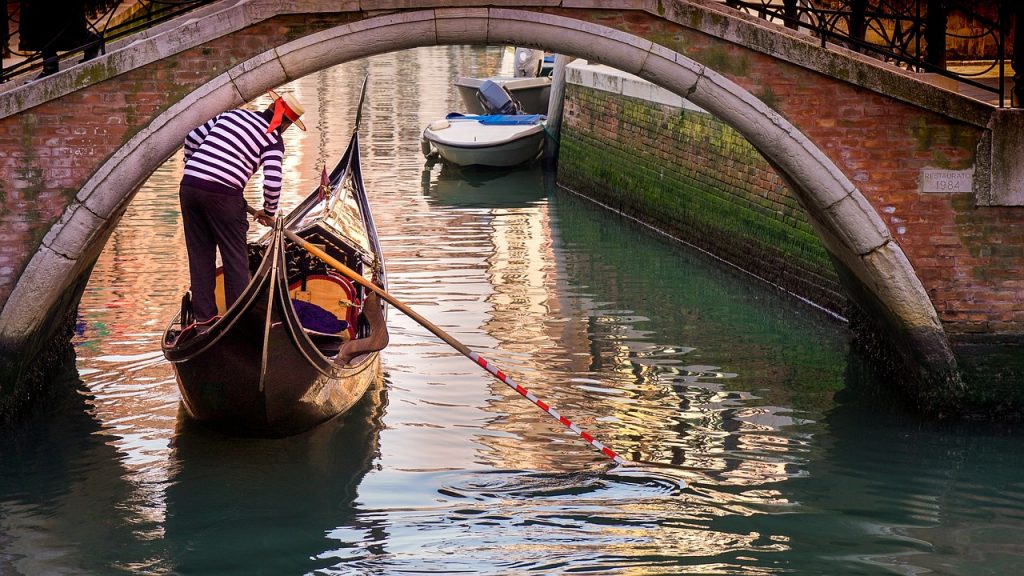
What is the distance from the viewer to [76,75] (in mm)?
4281

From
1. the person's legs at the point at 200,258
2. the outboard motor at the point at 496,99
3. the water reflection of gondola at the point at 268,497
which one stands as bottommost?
the water reflection of gondola at the point at 268,497

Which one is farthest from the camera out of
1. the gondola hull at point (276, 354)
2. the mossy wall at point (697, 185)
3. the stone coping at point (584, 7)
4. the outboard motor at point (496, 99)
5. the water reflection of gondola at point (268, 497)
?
the outboard motor at point (496, 99)

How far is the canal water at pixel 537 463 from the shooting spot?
356 cm

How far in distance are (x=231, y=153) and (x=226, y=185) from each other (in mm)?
99

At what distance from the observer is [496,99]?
11.8m

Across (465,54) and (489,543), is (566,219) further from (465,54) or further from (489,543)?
(465,54)

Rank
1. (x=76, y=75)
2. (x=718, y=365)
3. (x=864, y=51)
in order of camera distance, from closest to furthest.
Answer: (x=76, y=75)
(x=718, y=365)
(x=864, y=51)

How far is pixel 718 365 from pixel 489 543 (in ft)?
6.68

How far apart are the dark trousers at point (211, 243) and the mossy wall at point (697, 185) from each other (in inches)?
111

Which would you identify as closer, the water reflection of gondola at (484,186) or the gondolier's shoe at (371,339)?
the gondolier's shoe at (371,339)

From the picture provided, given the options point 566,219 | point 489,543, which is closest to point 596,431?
point 489,543

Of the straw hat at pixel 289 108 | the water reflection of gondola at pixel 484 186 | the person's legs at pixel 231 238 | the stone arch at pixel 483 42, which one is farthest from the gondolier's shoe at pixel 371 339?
the water reflection of gondola at pixel 484 186

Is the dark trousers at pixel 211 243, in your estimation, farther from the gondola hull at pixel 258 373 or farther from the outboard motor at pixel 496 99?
the outboard motor at pixel 496 99

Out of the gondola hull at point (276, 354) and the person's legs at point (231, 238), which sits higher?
the person's legs at point (231, 238)
